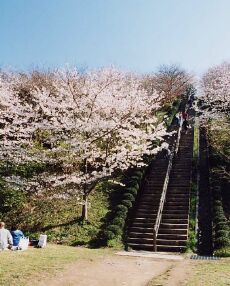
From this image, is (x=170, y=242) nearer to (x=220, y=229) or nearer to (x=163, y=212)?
(x=220, y=229)

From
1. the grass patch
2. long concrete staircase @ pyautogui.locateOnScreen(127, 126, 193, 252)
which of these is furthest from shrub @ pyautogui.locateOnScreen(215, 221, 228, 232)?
the grass patch

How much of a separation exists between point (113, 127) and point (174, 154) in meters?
11.7

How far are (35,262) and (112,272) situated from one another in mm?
3077

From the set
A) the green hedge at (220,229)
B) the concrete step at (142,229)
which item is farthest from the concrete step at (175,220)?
the green hedge at (220,229)

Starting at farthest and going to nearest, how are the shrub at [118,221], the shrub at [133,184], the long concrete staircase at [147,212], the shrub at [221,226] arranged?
the shrub at [133,184]
the shrub at [118,221]
the long concrete staircase at [147,212]
the shrub at [221,226]

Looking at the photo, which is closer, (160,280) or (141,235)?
(160,280)

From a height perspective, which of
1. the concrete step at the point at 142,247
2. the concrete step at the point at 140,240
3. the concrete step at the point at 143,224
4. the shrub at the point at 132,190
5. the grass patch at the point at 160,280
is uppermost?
the shrub at the point at 132,190

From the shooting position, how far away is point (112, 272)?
1603 centimetres

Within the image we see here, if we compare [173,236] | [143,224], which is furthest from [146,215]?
[173,236]

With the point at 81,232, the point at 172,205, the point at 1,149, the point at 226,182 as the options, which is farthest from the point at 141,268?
the point at 1,149

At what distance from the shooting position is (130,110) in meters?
30.7

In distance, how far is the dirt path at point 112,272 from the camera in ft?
46.5

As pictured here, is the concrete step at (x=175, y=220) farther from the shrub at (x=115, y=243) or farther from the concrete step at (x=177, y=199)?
the shrub at (x=115, y=243)

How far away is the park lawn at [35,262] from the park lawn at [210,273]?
4760mm
